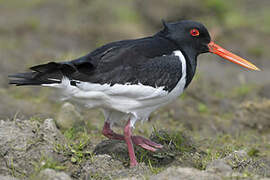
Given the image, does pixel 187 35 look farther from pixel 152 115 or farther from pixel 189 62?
pixel 152 115

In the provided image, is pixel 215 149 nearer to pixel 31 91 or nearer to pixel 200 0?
pixel 31 91

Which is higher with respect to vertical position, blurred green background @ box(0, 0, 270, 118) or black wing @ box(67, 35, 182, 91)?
black wing @ box(67, 35, 182, 91)

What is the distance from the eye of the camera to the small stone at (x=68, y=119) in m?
5.67

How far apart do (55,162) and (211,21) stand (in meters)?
7.79

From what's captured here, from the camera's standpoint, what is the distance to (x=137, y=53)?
454 centimetres

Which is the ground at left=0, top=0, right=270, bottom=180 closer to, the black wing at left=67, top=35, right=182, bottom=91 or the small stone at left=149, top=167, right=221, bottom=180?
the small stone at left=149, top=167, right=221, bottom=180

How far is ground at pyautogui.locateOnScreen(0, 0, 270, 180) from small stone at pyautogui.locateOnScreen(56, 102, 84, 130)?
1 centimetres

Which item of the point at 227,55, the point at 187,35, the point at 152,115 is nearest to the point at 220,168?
the point at 187,35

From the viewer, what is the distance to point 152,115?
6.69 metres

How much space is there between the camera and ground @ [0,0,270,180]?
167 inches

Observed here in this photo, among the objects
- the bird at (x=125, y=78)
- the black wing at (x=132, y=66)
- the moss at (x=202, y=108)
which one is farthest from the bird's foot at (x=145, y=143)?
the moss at (x=202, y=108)

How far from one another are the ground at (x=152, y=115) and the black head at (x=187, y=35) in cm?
94

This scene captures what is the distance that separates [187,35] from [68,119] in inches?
70.6

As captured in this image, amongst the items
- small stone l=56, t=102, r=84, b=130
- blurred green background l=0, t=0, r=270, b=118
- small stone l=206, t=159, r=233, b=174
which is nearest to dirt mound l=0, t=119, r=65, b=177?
small stone l=56, t=102, r=84, b=130
